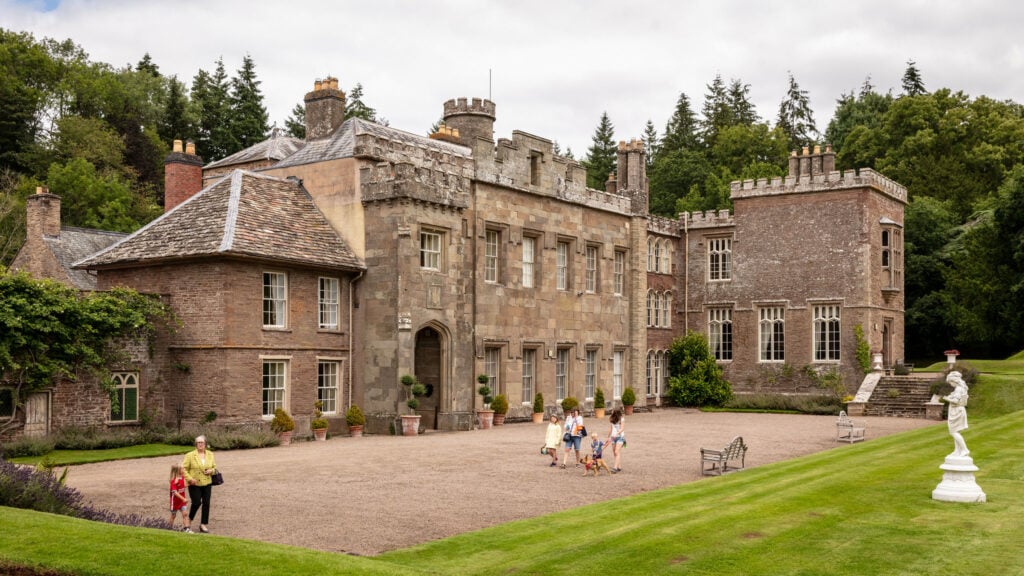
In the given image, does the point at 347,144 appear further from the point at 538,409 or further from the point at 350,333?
the point at 538,409

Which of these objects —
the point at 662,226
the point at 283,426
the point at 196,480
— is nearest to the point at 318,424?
the point at 283,426

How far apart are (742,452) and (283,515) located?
10087mm

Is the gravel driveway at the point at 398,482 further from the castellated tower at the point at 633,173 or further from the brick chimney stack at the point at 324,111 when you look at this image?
the castellated tower at the point at 633,173

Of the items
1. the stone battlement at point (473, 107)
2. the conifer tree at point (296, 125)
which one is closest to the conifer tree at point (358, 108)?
the conifer tree at point (296, 125)

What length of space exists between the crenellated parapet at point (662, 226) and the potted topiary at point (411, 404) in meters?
18.4

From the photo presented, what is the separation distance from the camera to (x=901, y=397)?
37.7 m

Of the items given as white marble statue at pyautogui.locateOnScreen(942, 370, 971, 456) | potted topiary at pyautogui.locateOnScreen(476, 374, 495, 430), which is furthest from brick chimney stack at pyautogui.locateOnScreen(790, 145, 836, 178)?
white marble statue at pyautogui.locateOnScreen(942, 370, 971, 456)

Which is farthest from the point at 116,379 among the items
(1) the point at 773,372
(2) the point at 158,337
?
(1) the point at 773,372

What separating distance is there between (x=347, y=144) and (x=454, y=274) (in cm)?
506

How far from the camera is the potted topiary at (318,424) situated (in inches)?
1069

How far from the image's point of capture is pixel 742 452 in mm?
20766

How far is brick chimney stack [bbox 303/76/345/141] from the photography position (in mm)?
32969

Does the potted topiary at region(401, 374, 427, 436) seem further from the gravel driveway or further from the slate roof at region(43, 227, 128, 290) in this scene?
the slate roof at region(43, 227, 128, 290)

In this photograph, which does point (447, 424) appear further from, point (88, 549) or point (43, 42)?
point (43, 42)
